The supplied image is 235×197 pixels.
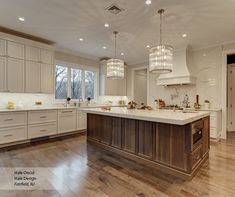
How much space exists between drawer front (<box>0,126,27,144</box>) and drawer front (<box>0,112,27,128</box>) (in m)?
0.12

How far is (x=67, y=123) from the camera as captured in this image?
507 centimetres

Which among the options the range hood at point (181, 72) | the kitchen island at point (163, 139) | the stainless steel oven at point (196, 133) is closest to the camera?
the kitchen island at point (163, 139)

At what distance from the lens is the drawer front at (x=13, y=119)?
146 inches

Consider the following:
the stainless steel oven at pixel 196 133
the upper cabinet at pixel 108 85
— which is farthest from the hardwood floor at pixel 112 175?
the upper cabinet at pixel 108 85

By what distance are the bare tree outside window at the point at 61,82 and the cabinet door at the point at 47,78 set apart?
58 centimetres

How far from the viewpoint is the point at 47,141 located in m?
4.44

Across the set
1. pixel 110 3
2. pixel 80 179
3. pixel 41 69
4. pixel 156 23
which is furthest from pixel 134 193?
pixel 41 69

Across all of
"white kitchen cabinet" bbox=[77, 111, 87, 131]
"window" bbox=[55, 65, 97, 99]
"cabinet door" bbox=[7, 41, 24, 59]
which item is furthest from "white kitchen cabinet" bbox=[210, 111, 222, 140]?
"cabinet door" bbox=[7, 41, 24, 59]

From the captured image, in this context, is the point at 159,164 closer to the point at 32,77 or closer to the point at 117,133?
the point at 117,133

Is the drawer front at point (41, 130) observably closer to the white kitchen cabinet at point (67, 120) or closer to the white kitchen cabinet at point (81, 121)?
the white kitchen cabinet at point (67, 120)

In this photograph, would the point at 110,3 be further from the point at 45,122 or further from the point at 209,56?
the point at 209,56

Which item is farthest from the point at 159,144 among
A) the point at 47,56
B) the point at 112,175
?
the point at 47,56

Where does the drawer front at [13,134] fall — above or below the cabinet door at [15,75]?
below

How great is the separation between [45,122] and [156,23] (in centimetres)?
396
